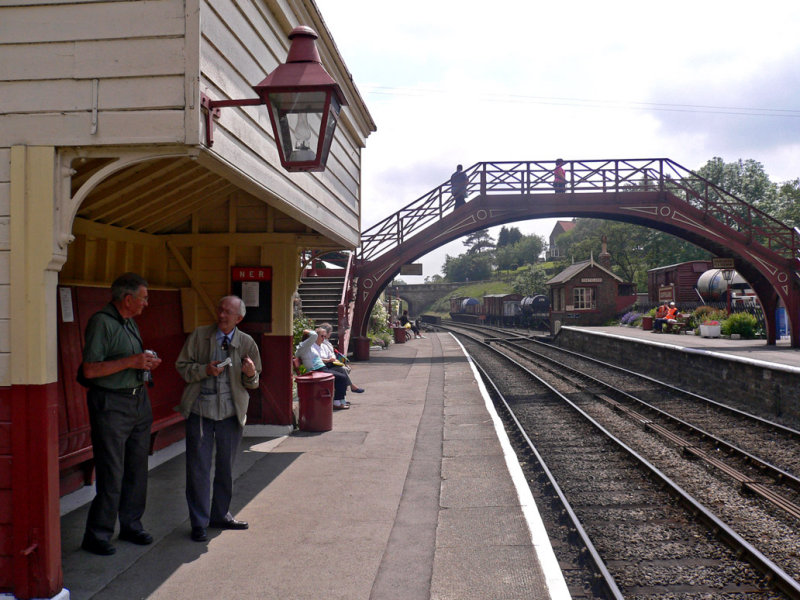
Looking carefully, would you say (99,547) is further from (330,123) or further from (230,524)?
(330,123)

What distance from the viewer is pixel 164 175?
17.1 ft

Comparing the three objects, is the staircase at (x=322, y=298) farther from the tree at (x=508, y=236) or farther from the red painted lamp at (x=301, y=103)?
the tree at (x=508, y=236)

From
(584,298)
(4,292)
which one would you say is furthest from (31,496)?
(584,298)

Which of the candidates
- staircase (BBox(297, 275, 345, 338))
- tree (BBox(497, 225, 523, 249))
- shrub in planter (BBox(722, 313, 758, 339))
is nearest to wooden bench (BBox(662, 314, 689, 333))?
shrub in planter (BBox(722, 313, 758, 339))

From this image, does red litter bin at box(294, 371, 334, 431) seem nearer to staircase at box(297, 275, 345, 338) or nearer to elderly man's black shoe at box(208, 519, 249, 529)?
elderly man's black shoe at box(208, 519, 249, 529)

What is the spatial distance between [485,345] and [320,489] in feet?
84.2

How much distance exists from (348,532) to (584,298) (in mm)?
37592

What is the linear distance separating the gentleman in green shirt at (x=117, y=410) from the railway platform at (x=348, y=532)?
21 cm

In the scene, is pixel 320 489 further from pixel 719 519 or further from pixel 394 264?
pixel 394 264

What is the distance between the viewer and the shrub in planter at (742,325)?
2394 centimetres

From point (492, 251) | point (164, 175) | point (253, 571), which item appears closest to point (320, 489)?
point (253, 571)

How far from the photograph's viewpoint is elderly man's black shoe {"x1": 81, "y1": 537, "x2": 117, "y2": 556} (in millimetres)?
4211

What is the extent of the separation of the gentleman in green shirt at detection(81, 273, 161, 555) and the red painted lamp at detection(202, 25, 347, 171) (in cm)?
144

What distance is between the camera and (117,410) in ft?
13.8
